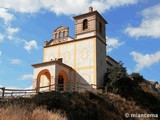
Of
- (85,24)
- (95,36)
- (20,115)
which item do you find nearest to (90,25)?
(85,24)

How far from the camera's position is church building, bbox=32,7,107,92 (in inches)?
1308

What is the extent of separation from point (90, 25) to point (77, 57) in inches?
191

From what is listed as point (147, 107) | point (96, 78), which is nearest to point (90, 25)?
point (96, 78)

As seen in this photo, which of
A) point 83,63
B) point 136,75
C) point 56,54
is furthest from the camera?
point 136,75

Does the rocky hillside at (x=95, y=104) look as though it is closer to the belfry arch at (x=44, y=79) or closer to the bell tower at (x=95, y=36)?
the bell tower at (x=95, y=36)

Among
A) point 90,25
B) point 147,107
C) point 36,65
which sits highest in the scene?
point 90,25

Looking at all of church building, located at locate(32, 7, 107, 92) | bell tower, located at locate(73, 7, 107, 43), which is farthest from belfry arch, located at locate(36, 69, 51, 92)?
bell tower, located at locate(73, 7, 107, 43)

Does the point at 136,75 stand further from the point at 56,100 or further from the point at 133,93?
the point at 56,100

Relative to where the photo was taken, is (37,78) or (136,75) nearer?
(37,78)

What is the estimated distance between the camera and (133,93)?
34906 mm

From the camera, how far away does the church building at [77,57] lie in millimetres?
33219

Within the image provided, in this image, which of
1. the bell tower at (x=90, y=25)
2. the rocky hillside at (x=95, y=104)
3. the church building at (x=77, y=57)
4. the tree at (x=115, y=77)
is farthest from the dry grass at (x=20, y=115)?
the bell tower at (x=90, y=25)

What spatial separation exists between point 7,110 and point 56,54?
28838 millimetres

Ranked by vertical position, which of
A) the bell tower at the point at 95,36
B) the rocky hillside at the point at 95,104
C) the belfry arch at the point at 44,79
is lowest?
the rocky hillside at the point at 95,104
